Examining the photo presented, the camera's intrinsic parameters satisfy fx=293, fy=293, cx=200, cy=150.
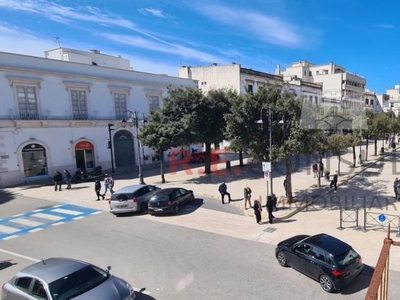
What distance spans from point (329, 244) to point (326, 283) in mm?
1121

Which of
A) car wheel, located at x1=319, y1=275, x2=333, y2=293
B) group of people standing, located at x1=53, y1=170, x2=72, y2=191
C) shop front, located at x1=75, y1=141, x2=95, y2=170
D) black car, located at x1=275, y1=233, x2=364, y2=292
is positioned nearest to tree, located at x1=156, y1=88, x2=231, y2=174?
group of people standing, located at x1=53, y1=170, x2=72, y2=191

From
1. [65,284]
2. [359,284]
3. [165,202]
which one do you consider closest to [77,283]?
[65,284]

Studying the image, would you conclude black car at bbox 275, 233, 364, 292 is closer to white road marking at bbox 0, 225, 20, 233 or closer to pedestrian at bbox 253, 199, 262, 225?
pedestrian at bbox 253, 199, 262, 225

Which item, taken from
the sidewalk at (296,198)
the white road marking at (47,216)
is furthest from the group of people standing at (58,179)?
the white road marking at (47,216)

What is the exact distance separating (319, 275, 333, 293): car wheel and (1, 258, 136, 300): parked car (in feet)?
16.7

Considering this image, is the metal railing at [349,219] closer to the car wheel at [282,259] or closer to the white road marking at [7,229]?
the car wheel at [282,259]

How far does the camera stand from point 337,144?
22.5 metres

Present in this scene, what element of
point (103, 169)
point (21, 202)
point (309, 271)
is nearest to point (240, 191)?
point (309, 271)

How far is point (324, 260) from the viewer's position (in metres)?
8.14

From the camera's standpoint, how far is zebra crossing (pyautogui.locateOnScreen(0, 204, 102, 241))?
13.4 meters

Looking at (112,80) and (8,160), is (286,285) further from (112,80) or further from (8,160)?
(112,80)

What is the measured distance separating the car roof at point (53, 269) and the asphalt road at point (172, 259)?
199cm

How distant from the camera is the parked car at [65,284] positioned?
20.7 feet

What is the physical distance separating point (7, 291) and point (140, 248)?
4.83m
